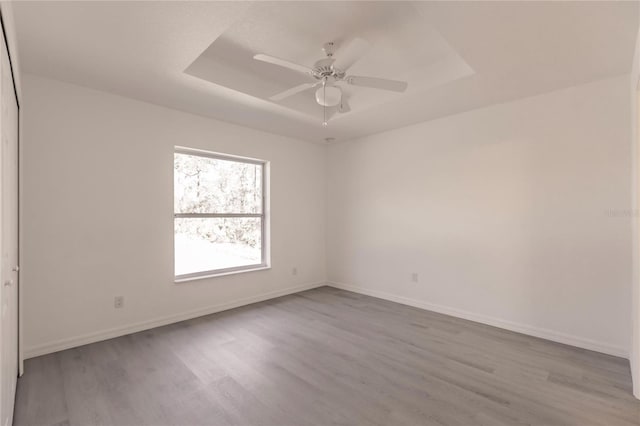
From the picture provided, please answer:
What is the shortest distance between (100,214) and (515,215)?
14.5ft

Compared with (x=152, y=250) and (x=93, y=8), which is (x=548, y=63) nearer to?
(x=93, y=8)

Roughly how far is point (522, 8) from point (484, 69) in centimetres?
80

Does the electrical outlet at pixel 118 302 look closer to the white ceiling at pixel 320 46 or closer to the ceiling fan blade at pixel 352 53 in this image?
the white ceiling at pixel 320 46

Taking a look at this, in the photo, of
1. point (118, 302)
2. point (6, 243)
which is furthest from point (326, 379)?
point (118, 302)

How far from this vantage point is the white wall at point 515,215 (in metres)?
2.84

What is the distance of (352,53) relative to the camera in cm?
221

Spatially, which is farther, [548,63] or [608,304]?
[608,304]

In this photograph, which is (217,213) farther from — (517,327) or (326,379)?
(517,327)

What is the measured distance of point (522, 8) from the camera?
1.90 meters

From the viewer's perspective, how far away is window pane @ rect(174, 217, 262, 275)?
3.89m

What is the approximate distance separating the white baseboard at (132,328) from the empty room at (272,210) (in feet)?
0.07

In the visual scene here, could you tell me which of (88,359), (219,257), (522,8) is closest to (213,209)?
(219,257)

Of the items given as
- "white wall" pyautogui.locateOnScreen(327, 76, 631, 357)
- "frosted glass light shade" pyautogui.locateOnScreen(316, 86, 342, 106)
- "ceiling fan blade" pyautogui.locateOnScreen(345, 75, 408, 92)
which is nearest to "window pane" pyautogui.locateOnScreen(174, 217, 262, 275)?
"white wall" pyautogui.locateOnScreen(327, 76, 631, 357)

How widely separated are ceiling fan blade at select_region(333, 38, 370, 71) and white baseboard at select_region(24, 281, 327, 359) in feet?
10.7
